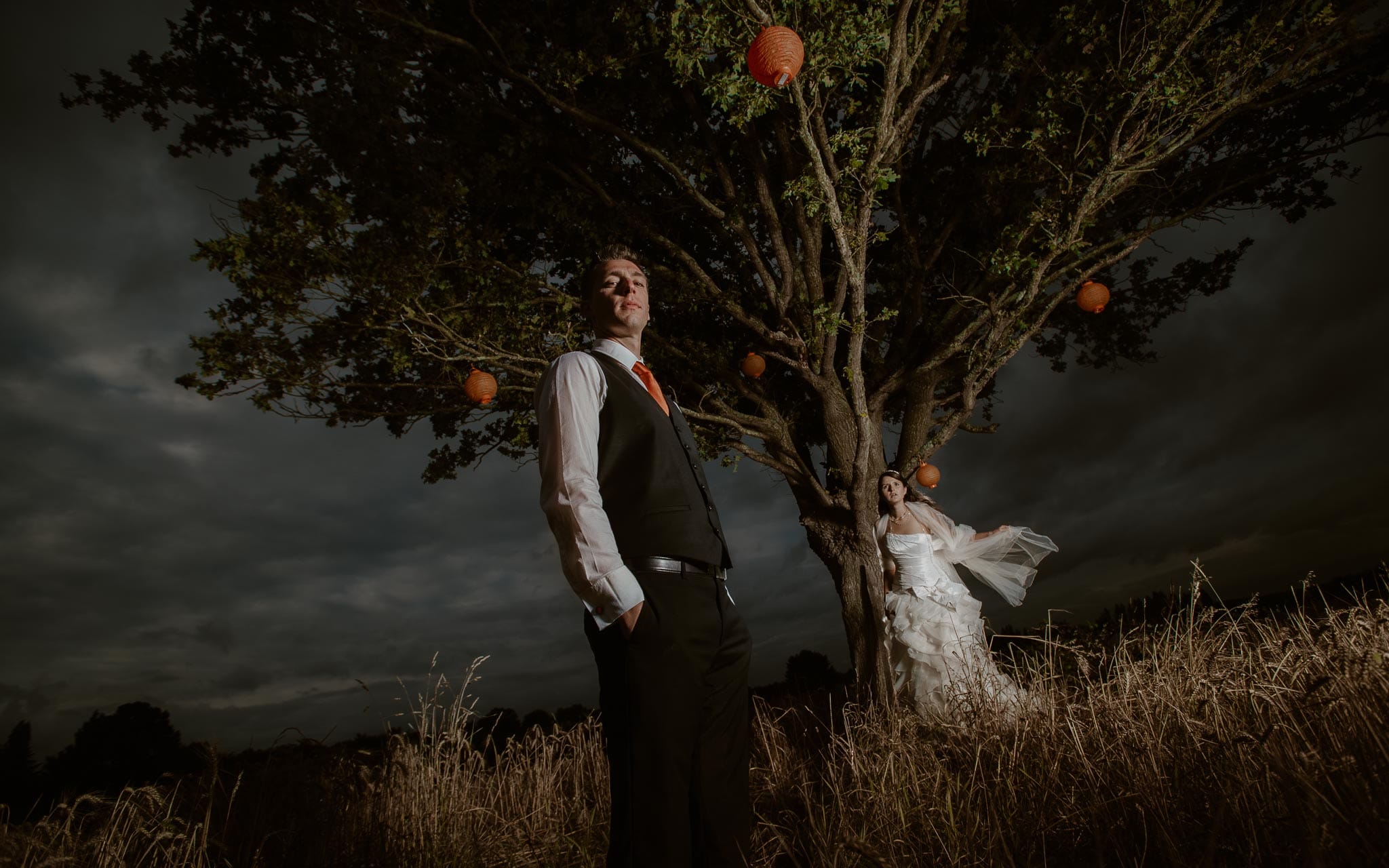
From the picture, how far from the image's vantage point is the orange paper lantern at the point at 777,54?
4.82 metres

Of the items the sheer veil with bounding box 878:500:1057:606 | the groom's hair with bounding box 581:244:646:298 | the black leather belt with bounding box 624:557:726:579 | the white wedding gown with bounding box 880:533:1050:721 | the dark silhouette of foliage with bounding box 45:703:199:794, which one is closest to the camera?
the black leather belt with bounding box 624:557:726:579

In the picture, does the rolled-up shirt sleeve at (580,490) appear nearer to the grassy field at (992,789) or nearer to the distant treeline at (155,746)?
the grassy field at (992,789)

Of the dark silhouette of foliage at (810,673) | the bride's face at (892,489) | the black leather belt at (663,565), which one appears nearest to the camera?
the black leather belt at (663,565)

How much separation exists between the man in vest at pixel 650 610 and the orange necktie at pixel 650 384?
0.07 metres

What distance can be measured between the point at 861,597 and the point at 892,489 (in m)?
1.18

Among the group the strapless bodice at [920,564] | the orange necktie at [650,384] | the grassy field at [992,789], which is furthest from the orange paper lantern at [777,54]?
the strapless bodice at [920,564]

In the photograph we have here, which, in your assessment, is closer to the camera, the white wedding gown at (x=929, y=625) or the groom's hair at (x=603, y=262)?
the groom's hair at (x=603, y=262)

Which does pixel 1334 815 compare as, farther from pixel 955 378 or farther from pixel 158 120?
pixel 158 120

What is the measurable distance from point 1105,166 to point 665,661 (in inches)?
267

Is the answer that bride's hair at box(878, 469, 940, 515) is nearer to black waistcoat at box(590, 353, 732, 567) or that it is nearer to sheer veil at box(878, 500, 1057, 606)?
sheer veil at box(878, 500, 1057, 606)

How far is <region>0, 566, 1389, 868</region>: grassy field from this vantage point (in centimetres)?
246

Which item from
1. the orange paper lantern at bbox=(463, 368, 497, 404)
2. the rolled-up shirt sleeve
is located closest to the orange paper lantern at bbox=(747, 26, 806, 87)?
the rolled-up shirt sleeve

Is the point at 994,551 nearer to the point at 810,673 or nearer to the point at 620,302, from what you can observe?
the point at 810,673

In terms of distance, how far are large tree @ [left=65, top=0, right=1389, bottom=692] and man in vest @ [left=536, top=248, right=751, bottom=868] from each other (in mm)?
4332
